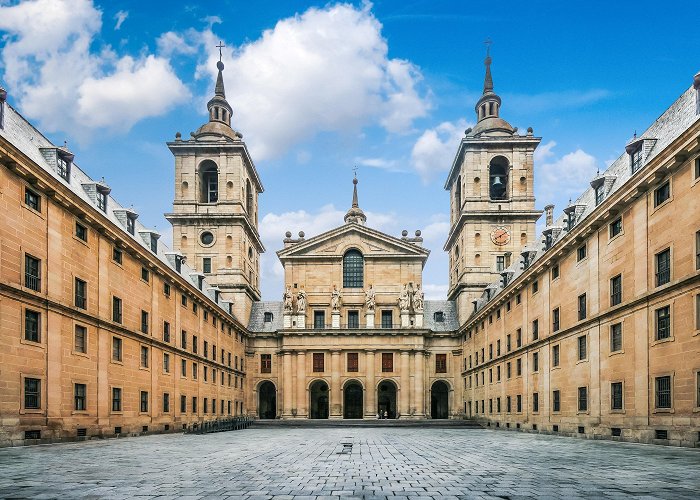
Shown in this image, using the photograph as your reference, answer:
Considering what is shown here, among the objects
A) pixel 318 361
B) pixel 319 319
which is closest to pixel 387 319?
pixel 319 319

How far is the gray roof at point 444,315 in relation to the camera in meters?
71.1

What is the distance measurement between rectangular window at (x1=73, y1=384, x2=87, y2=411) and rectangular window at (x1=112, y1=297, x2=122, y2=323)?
5.14 meters

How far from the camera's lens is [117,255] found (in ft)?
114

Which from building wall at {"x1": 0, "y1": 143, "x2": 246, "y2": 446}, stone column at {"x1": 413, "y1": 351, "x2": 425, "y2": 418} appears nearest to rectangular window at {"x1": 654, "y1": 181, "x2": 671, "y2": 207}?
building wall at {"x1": 0, "y1": 143, "x2": 246, "y2": 446}

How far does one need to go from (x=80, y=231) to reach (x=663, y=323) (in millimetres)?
26829

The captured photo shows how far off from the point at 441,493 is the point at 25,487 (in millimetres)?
8063

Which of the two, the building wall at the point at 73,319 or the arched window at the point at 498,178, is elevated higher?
the arched window at the point at 498,178

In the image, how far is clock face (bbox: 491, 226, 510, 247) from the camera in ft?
220

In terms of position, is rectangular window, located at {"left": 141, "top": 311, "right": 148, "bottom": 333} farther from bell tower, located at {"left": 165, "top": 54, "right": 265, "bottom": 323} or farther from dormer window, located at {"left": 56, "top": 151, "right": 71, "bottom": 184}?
bell tower, located at {"left": 165, "top": 54, "right": 265, "bottom": 323}

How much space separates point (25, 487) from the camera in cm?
1205

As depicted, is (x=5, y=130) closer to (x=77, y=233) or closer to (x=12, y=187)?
(x=12, y=187)

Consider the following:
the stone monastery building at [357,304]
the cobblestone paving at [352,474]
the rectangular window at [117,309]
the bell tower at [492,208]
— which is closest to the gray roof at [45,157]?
the stone monastery building at [357,304]

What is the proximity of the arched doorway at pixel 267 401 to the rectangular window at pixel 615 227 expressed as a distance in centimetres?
4957

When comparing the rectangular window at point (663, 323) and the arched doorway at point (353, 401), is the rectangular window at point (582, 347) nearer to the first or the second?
the rectangular window at point (663, 323)
